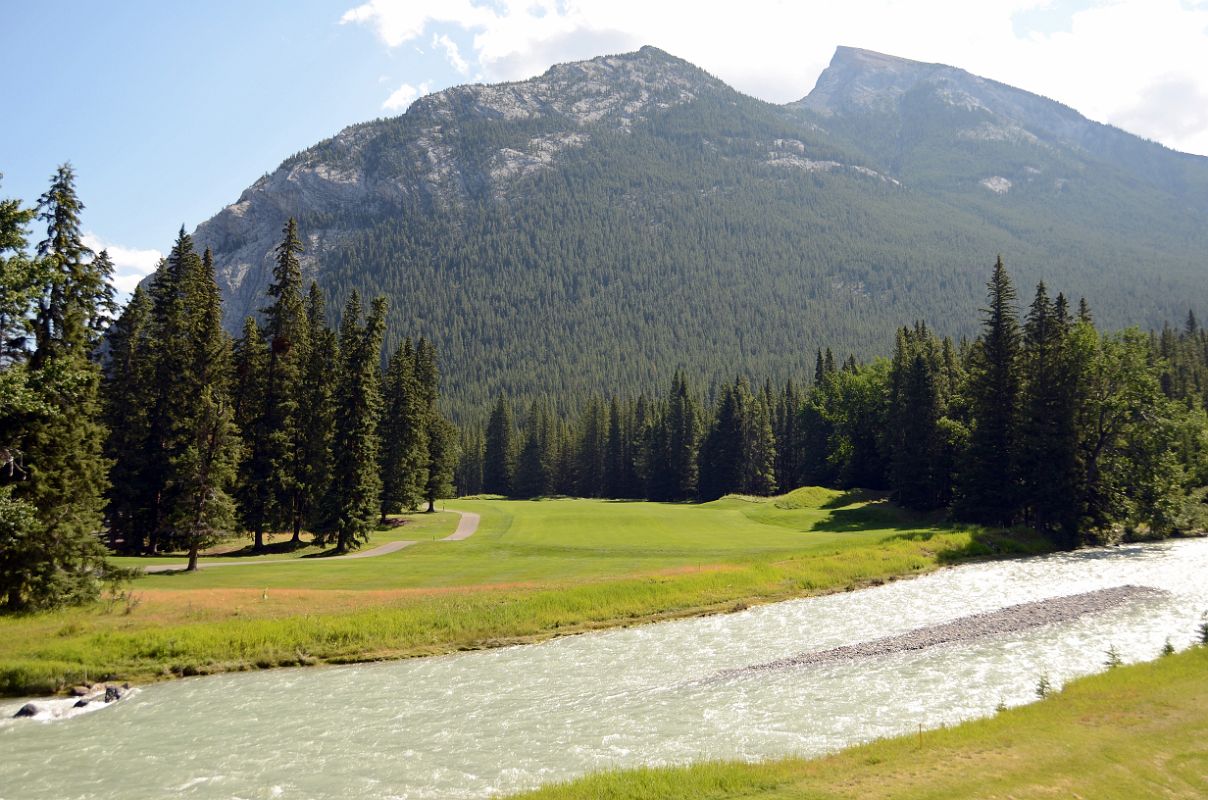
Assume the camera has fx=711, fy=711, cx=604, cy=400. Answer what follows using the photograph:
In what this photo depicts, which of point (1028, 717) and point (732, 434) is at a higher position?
point (732, 434)

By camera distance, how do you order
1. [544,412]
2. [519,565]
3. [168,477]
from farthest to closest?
1. [544,412]
2. [168,477]
3. [519,565]

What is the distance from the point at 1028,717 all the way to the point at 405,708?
1865 cm

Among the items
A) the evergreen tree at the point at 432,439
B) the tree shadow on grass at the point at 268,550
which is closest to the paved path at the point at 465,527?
the evergreen tree at the point at 432,439

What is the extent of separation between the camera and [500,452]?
158 m

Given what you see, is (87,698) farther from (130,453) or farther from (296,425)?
(296,425)

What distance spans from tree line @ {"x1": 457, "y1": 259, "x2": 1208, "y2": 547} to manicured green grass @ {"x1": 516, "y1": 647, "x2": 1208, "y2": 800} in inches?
1926

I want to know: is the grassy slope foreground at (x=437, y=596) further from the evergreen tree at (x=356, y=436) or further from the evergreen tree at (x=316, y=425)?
the evergreen tree at (x=316, y=425)

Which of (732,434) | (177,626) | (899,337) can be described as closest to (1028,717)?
(177,626)

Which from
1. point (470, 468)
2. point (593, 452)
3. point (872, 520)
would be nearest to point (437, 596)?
point (872, 520)

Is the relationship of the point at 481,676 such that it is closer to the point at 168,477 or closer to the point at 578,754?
the point at 578,754

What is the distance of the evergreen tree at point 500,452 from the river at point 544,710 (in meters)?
123

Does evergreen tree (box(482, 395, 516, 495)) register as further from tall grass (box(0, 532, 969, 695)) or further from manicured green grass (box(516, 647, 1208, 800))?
manicured green grass (box(516, 647, 1208, 800))

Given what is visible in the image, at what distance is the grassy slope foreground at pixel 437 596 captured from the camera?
28641 mm

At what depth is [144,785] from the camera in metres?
17.9
